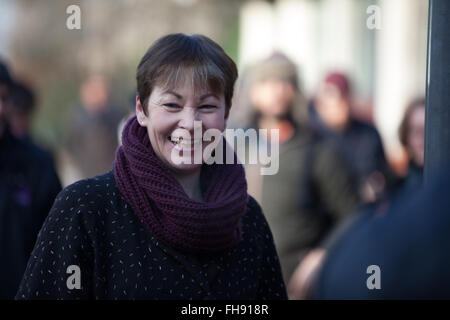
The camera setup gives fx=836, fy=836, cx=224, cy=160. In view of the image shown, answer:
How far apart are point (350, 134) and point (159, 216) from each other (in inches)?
191

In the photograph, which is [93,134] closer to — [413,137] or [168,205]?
[413,137]

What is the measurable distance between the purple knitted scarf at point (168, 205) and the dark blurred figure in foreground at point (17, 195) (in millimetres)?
1789

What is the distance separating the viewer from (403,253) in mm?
1208

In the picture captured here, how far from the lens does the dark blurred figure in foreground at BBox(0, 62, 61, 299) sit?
14.1 ft

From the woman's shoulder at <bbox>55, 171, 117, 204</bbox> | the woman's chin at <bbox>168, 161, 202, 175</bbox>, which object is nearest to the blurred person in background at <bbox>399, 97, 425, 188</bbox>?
the woman's chin at <bbox>168, 161, 202, 175</bbox>

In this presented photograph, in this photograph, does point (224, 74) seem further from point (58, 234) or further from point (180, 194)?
point (58, 234)

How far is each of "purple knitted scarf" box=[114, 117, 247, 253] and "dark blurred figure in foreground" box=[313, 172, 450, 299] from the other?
135 centimetres

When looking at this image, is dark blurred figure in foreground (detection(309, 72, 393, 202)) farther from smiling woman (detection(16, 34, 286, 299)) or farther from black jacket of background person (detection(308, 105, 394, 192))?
smiling woman (detection(16, 34, 286, 299))

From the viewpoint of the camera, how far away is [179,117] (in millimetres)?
2697

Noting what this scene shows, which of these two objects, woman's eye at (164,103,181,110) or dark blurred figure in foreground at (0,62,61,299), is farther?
dark blurred figure in foreground at (0,62,61,299)

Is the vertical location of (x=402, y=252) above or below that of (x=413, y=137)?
above

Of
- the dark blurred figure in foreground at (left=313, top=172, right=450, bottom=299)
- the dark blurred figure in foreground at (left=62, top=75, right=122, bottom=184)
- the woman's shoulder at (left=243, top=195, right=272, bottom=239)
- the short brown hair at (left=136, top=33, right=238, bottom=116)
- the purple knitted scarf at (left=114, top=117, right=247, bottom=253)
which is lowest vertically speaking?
the dark blurred figure in foreground at (left=62, top=75, right=122, bottom=184)

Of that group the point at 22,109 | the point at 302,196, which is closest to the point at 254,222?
the point at 302,196

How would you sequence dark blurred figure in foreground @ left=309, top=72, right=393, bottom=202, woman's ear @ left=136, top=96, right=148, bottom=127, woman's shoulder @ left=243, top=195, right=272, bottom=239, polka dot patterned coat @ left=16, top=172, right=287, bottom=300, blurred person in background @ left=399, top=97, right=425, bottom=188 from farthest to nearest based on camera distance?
dark blurred figure in foreground @ left=309, top=72, right=393, bottom=202 < blurred person in background @ left=399, top=97, right=425, bottom=188 < woman's shoulder @ left=243, top=195, right=272, bottom=239 < woman's ear @ left=136, top=96, right=148, bottom=127 < polka dot patterned coat @ left=16, top=172, right=287, bottom=300
